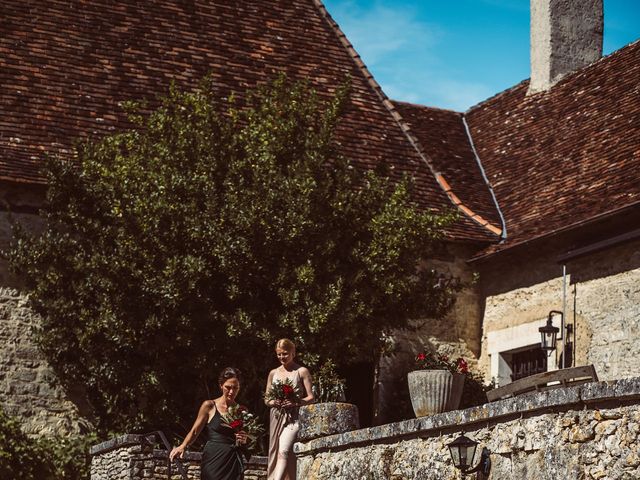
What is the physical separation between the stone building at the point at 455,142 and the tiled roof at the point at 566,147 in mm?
35

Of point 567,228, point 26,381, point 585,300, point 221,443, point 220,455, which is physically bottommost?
point 220,455

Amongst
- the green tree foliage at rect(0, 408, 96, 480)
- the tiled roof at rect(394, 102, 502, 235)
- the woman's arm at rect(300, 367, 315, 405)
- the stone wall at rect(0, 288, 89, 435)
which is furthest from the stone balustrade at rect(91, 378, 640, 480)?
the tiled roof at rect(394, 102, 502, 235)

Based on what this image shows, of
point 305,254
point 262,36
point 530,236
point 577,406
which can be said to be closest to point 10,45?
point 262,36

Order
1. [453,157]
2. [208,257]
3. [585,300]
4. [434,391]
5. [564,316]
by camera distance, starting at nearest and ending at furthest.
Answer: [434,391] → [208,257] → [585,300] → [564,316] → [453,157]

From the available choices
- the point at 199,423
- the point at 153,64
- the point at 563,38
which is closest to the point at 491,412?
the point at 199,423

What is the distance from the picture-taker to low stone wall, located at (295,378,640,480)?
7.02 m

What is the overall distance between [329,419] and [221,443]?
2.97 feet

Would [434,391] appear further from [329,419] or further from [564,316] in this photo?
[564,316]

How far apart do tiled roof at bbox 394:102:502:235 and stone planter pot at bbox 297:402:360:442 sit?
832 centimetres

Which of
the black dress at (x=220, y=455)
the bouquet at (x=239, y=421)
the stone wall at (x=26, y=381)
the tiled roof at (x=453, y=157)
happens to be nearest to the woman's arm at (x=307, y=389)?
the bouquet at (x=239, y=421)

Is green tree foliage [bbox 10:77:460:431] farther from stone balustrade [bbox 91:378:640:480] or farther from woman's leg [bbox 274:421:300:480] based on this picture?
stone balustrade [bbox 91:378:640:480]

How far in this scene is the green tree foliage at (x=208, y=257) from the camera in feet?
47.9

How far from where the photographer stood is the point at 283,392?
10422mm

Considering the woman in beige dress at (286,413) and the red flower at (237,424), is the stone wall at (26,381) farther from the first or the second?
the red flower at (237,424)
